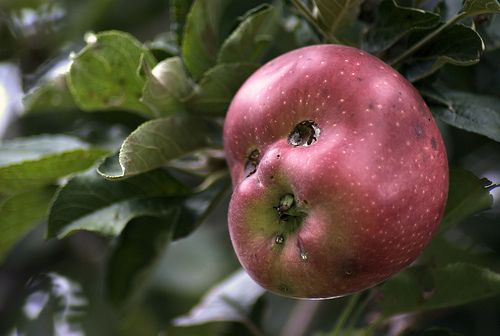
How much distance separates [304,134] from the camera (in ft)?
2.41

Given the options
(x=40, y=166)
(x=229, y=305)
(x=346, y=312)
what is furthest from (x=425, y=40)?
(x=229, y=305)

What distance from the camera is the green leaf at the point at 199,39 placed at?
40.3 inches

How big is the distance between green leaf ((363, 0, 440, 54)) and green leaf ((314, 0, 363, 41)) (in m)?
0.03

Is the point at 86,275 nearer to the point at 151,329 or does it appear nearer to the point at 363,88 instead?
the point at 151,329

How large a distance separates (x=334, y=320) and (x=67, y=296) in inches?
28.9

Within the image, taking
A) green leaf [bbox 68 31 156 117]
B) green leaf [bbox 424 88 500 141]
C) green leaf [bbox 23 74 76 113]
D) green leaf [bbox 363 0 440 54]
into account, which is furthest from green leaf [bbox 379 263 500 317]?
green leaf [bbox 23 74 76 113]

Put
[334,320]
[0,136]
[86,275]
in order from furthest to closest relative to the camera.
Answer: [86,275] → [0,136] → [334,320]

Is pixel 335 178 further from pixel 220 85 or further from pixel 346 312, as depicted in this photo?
pixel 346 312

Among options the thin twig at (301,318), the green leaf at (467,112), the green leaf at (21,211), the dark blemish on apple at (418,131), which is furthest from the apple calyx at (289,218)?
the thin twig at (301,318)

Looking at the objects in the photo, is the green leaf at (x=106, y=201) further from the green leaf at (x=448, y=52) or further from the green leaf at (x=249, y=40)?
the green leaf at (x=448, y=52)

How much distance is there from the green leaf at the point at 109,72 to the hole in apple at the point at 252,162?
0.27 meters

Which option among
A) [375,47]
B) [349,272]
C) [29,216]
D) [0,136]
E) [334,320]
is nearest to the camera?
[349,272]

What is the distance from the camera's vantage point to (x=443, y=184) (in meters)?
0.75

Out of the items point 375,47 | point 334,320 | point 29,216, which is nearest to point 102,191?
point 29,216
